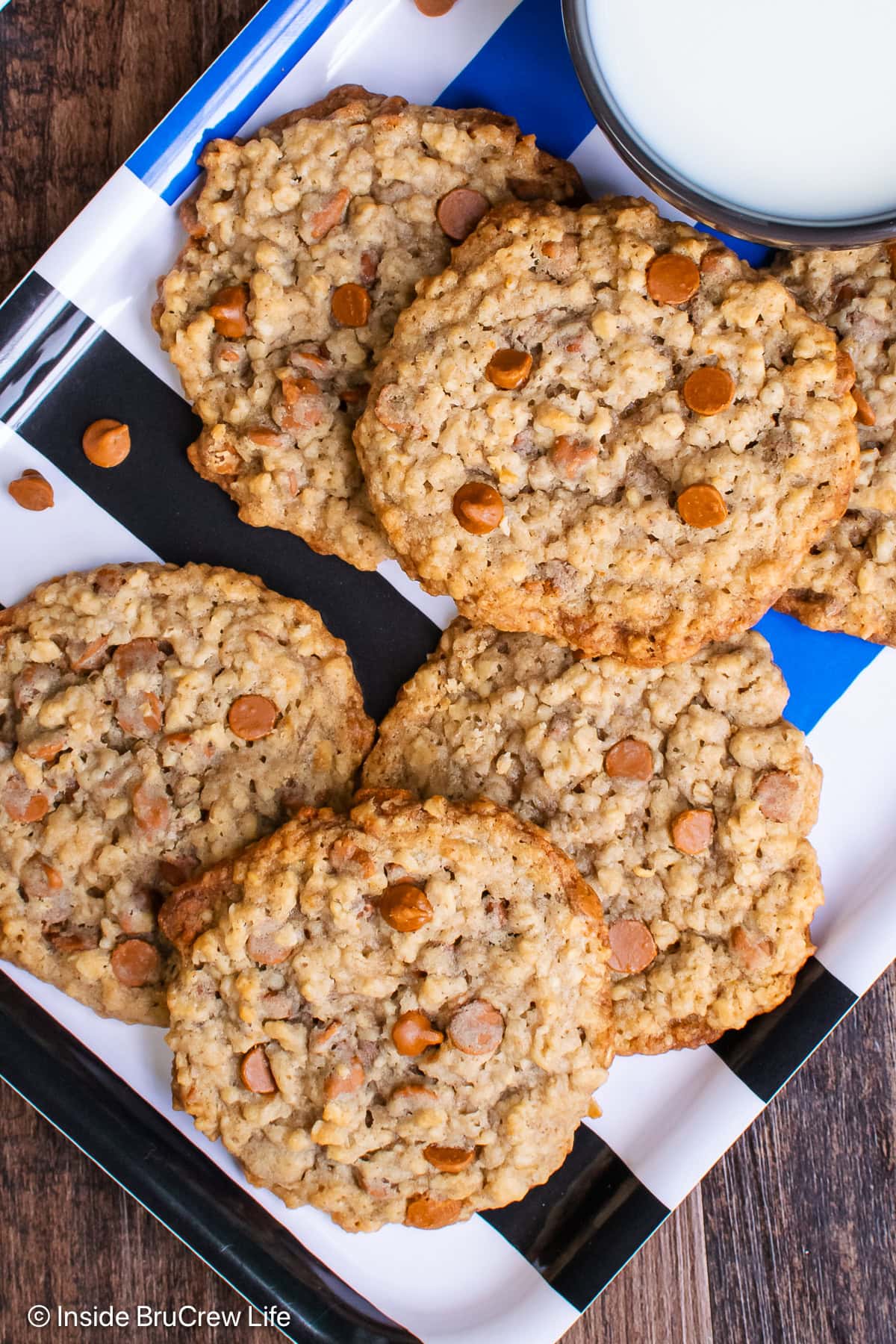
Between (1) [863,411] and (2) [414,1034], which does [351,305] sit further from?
(2) [414,1034]

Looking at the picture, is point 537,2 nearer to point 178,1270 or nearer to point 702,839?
point 702,839

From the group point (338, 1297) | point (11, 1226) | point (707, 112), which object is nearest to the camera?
point (707, 112)

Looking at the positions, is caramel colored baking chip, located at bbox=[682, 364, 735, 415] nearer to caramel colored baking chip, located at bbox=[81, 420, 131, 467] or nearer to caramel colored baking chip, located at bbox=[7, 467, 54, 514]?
caramel colored baking chip, located at bbox=[81, 420, 131, 467]

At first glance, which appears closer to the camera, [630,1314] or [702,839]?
[702,839]

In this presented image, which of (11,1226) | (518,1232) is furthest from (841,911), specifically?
(11,1226)

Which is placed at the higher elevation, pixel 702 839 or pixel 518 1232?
pixel 702 839

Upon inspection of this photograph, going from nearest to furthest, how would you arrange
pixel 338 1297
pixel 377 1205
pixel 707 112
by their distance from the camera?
1. pixel 707 112
2. pixel 377 1205
3. pixel 338 1297
